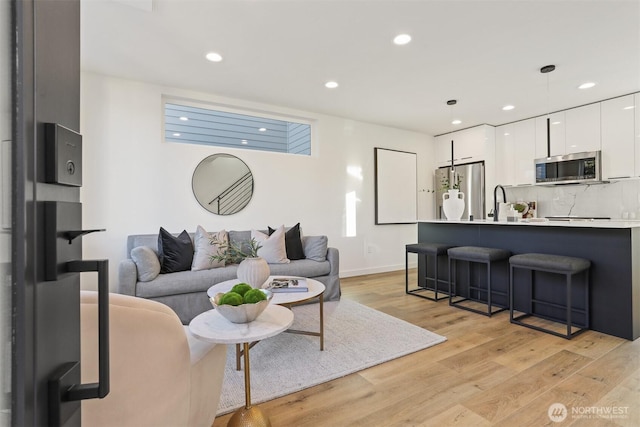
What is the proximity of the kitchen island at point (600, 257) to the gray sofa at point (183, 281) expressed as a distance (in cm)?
215

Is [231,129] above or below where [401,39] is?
below

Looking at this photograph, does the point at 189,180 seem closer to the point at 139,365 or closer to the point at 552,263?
the point at 139,365

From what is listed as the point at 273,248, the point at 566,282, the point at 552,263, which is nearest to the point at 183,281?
the point at 273,248

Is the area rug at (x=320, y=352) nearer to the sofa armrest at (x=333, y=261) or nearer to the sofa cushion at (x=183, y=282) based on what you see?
the sofa armrest at (x=333, y=261)

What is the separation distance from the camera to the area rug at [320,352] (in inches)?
78.2

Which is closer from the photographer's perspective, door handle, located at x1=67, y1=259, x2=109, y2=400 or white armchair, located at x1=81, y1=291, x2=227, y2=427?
door handle, located at x1=67, y1=259, x2=109, y2=400

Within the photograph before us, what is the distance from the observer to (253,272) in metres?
2.28

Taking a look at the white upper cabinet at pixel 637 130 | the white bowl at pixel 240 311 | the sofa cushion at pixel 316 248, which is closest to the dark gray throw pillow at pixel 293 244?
the sofa cushion at pixel 316 248

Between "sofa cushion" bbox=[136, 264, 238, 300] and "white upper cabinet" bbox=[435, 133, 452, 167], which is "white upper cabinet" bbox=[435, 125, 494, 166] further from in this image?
"sofa cushion" bbox=[136, 264, 238, 300]

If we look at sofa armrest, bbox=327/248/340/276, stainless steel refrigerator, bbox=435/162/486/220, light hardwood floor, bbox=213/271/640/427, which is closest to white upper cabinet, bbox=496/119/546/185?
stainless steel refrigerator, bbox=435/162/486/220

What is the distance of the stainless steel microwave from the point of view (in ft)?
14.3

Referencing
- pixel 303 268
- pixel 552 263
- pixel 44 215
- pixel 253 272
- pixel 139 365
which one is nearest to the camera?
pixel 44 215

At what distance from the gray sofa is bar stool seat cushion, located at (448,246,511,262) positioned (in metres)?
1.51

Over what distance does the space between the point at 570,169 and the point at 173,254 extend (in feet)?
17.3
